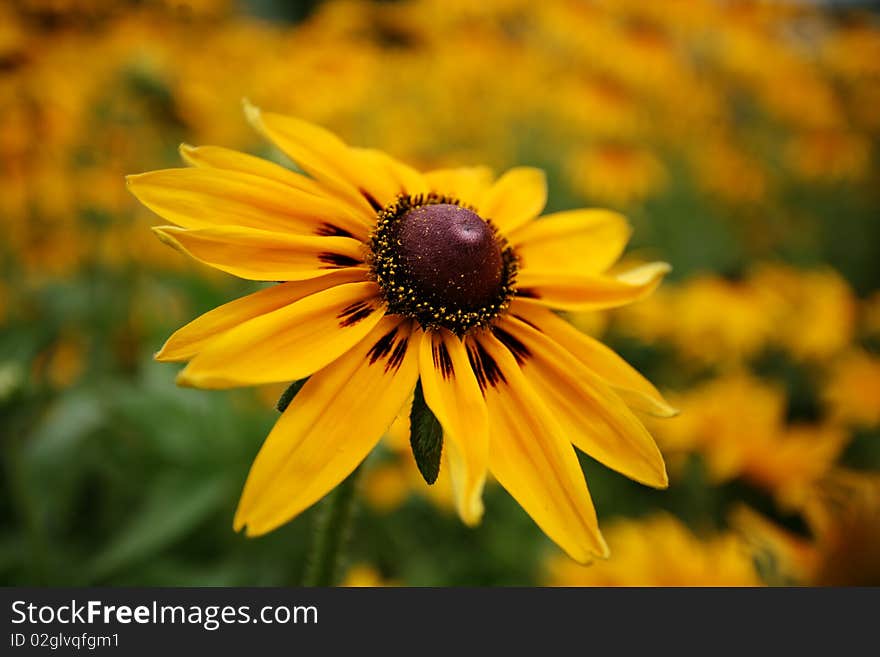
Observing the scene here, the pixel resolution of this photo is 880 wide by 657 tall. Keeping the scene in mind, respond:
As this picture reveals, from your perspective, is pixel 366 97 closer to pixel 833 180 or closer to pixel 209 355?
pixel 833 180

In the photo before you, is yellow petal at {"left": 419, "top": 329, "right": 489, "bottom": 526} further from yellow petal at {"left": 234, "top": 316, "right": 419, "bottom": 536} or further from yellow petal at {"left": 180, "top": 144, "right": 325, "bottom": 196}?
yellow petal at {"left": 180, "top": 144, "right": 325, "bottom": 196}

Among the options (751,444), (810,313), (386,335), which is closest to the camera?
Answer: (386,335)

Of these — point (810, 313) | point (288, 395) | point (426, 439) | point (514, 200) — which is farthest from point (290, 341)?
point (810, 313)

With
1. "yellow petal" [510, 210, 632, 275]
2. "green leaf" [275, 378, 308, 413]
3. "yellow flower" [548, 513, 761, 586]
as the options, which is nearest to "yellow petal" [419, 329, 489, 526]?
"green leaf" [275, 378, 308, 413]

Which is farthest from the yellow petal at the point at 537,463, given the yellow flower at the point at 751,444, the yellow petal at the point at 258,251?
the yellow flower at the point at 751,444

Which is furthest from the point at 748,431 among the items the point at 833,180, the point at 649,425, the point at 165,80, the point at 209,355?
the point at 833,180

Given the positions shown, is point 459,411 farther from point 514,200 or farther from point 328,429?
point 514,200

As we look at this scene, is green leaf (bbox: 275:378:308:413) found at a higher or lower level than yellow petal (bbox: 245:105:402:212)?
lower
